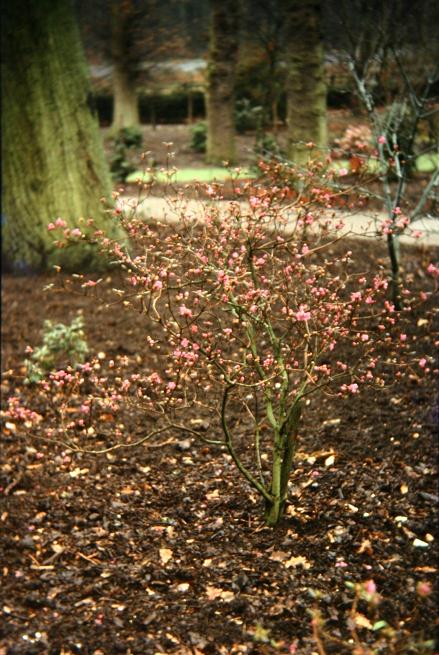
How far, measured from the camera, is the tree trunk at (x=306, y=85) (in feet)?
27.6

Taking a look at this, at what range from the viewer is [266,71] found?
60.5 ft

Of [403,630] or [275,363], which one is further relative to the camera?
[275,363]

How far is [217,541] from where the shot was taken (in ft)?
12.1

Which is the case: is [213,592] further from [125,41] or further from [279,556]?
[125,41]

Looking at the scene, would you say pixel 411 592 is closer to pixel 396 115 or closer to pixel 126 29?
pixel 396 115

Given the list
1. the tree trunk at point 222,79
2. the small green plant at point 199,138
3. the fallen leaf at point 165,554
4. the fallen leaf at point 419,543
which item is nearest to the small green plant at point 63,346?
the fallen leaf at point 165,554

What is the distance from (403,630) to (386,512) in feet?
2.68

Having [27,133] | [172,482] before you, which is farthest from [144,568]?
[27,133]

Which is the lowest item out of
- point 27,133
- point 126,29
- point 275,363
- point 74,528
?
point 74,528

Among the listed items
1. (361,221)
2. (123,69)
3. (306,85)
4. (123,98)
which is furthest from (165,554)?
(123,69)

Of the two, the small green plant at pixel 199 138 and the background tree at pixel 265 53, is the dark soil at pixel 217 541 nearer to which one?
the background tree at pixel 265 53

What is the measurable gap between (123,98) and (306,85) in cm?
1349

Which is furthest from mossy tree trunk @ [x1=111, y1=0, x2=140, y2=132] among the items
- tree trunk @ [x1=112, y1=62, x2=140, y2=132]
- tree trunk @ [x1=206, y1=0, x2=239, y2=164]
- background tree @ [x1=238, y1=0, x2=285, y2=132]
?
tree trunk @ [x1=206, y1=0, x2=239, y2=164]

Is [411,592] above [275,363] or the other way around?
the other way around
